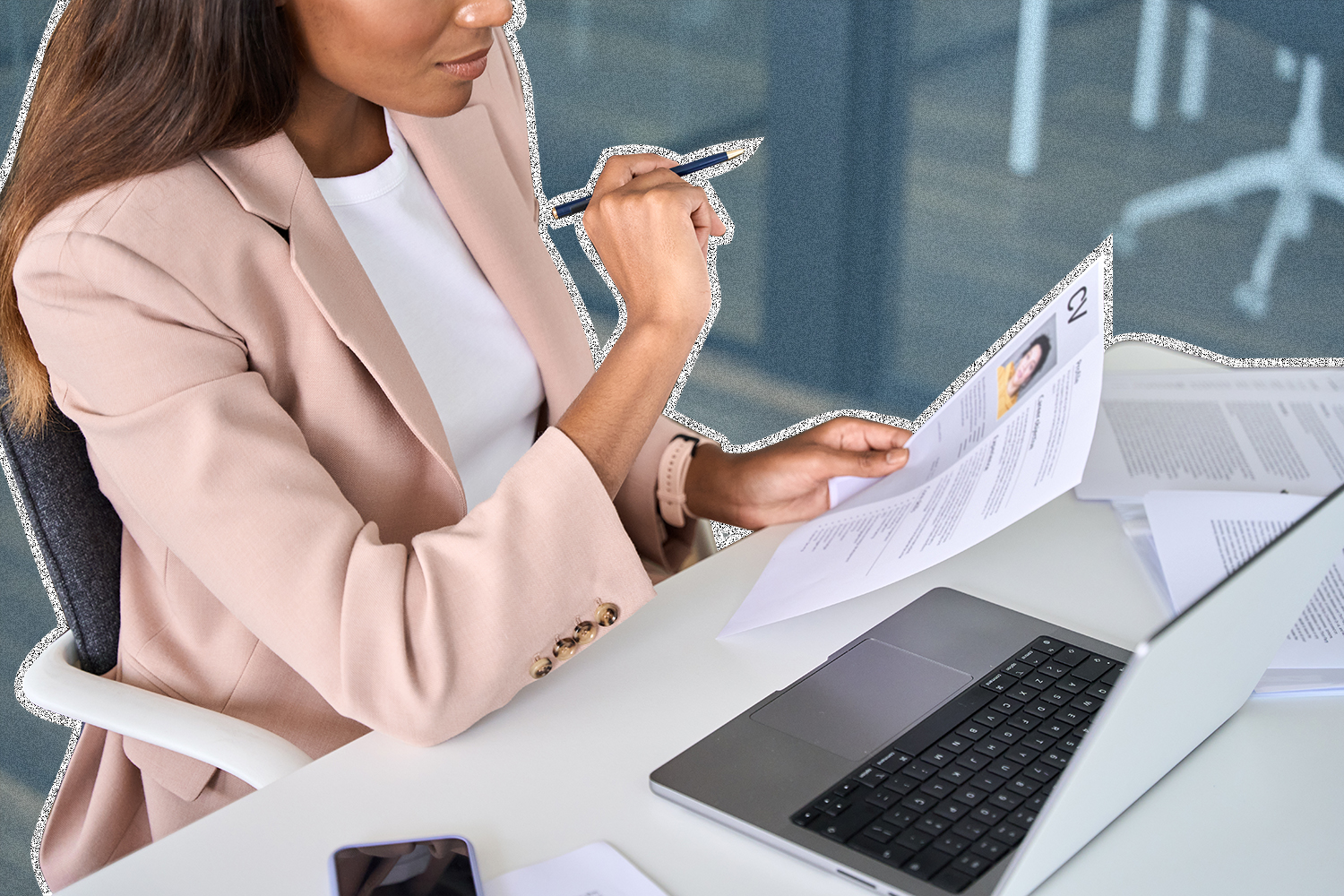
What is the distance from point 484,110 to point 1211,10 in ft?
5.27

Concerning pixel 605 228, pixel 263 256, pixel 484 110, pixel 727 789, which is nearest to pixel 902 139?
pixel 484 110

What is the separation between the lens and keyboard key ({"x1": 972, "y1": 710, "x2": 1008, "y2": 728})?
0.76 meters

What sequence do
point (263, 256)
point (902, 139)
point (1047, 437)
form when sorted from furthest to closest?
point (902, 139) < point (263, 256) < point (1047, 437)

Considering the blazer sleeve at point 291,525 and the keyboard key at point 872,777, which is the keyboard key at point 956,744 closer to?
the keyboard key at point 872,777

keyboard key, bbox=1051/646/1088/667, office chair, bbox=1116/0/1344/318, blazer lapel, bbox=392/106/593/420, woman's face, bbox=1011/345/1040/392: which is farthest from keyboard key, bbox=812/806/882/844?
office chair, bbox=1116/0/1344/318

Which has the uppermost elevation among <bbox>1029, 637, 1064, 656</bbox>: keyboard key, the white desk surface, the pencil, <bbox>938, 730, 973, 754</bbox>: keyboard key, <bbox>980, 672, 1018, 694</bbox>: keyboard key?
the pencil

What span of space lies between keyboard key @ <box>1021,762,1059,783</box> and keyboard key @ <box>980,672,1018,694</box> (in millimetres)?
85

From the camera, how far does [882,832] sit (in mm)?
671

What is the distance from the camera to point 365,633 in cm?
80

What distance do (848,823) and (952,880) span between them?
7 cm

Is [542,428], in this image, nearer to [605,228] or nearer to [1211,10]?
[605,228]

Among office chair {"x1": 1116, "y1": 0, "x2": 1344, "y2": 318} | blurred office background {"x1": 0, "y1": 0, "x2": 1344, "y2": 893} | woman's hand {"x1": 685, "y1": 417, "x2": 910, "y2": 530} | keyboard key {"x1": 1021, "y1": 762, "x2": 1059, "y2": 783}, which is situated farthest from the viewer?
blurred office background {"x1": 0, "y1": 0, "x2": 1344, "y2": 893}

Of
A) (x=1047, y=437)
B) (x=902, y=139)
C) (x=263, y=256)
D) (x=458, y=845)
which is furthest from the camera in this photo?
(x=902, y=139)

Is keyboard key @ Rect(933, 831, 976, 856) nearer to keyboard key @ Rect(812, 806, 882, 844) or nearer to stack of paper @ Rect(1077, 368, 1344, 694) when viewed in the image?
keyboard key @ Rect(812, 806, 882, 844)
